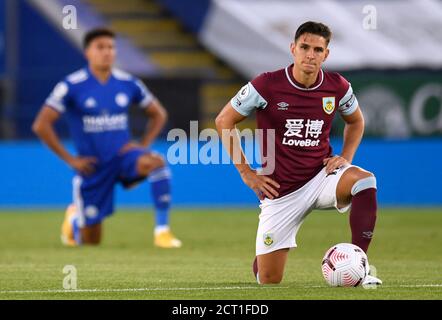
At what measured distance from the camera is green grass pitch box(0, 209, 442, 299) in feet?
27.6

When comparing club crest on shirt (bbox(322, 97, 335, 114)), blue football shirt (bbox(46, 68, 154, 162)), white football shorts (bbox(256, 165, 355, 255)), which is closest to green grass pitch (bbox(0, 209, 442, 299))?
white football shorts (bbox(256, 165, 355, 255))

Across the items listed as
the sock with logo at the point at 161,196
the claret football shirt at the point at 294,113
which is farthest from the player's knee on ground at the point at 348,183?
the sock with logo at the point at 161,196

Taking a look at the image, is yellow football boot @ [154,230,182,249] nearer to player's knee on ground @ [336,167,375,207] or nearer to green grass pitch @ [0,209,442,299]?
green grass pitch @ [0,209,442,299]

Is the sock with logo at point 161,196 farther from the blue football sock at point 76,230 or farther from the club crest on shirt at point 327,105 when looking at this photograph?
the club crest on shirt at point 327,105

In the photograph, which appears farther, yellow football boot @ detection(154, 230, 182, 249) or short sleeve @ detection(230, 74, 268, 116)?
yellow football boot @ detection(154, 230, 182, 249)

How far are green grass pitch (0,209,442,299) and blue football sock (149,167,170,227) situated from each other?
1.43 feet

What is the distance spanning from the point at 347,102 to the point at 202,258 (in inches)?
111

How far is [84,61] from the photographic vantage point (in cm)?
2191

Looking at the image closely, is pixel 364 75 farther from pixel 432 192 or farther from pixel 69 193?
pixel 69 193

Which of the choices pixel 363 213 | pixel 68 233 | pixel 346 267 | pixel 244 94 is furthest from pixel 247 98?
pixel 68 233

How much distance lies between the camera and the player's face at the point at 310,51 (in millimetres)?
9062

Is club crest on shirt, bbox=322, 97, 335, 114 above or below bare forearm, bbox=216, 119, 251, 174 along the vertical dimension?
above

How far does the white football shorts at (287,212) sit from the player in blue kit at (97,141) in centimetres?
433
